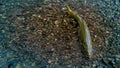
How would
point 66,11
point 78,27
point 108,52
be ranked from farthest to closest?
point 66,11
point 78,27
point 108,52

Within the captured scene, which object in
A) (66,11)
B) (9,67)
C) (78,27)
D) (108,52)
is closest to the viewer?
(9,67)

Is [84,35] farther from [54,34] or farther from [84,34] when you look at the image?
[54,34]

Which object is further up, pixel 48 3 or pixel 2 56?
pixel 48 3

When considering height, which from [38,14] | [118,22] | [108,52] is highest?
[38,14]

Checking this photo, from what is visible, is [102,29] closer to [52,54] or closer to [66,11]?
[66,11]

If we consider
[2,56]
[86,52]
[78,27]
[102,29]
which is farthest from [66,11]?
[2,56]

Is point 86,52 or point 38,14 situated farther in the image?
point 38,14
